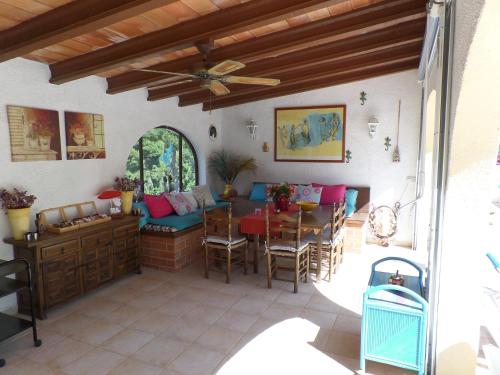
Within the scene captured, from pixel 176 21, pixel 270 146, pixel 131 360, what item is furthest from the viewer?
pixel 270 146

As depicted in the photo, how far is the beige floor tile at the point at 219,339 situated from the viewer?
3188 mm

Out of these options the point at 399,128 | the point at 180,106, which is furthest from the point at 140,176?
the point at 399,128

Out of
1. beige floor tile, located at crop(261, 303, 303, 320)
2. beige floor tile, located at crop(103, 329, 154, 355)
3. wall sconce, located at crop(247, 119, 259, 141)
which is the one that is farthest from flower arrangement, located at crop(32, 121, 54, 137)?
wall sconce, located at crop(247, 119, 259, 141)

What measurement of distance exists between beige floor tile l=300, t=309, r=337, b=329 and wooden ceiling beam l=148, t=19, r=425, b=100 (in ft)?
9.89

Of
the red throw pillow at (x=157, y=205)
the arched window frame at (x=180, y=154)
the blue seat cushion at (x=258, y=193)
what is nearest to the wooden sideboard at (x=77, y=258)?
the red throw pillow at (x=157, y=205)

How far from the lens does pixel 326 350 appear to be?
3.12 meters

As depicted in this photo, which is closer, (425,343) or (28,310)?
(425,343)

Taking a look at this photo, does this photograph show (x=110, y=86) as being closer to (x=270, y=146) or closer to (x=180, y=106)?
(x=180, y=106)

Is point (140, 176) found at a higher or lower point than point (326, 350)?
higher

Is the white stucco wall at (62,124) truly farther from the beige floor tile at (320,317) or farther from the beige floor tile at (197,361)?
the beige floor tile at (320,317)

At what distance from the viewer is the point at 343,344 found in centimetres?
321

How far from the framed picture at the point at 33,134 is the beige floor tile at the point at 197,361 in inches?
104

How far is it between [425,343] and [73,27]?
11.6ft

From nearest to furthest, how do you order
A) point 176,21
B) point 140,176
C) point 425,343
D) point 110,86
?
point 425,343 < point 176,21 < point 110,86 < point 140,176
